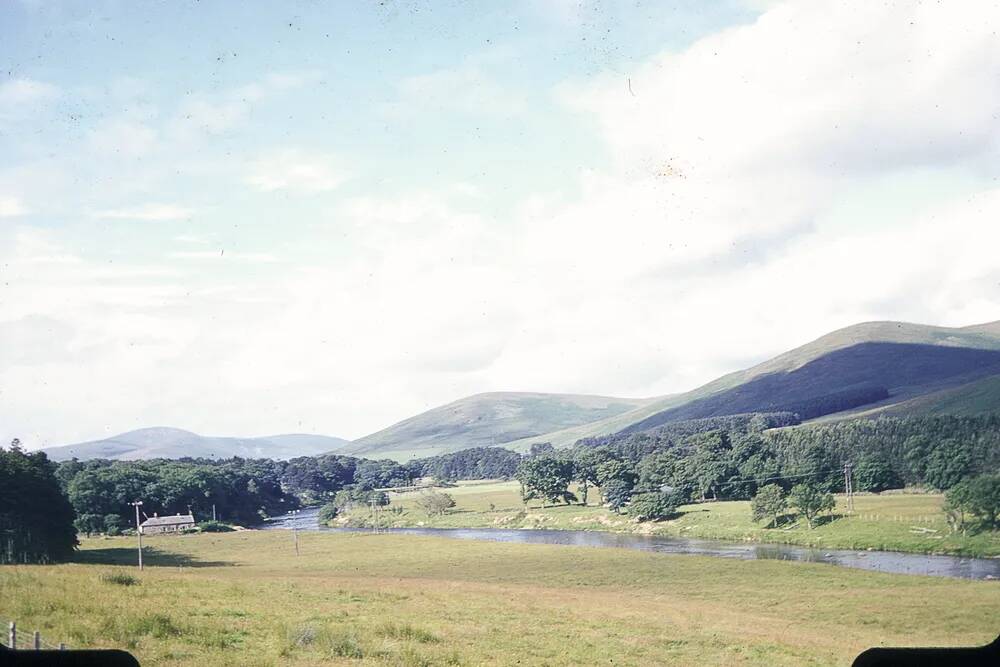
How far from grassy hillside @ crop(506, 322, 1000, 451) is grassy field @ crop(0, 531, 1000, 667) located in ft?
304

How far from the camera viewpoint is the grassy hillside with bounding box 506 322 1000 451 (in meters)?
130

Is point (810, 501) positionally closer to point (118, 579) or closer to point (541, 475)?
point (541, 475)

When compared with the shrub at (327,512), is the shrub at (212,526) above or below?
above

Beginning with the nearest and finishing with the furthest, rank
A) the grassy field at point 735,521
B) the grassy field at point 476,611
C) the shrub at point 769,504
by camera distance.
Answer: the grassy field at point 476,611, the grassy field at point 735,521, the shrub at point 769,504

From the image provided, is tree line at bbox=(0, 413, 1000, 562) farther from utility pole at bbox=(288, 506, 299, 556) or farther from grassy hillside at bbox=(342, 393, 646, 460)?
grassy hillside at bbox=(342, 393, 646, 460)

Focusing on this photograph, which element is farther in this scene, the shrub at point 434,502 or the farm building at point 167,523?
the shrub at point 434,502

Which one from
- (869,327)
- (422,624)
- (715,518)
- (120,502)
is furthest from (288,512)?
(869,327)

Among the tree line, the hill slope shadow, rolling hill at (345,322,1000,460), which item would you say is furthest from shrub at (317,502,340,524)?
the hill slope shadow

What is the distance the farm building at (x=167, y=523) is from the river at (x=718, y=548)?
788cm

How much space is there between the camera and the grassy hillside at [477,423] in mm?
70812

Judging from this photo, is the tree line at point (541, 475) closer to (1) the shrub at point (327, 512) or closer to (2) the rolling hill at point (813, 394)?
(1) the shrub at point (327, 512)

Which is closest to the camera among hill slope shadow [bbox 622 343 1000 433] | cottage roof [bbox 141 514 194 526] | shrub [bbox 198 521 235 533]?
cottage roof [bbox 141 514 194 526]

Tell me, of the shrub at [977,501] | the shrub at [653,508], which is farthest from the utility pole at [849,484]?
the shrub at [653,508]

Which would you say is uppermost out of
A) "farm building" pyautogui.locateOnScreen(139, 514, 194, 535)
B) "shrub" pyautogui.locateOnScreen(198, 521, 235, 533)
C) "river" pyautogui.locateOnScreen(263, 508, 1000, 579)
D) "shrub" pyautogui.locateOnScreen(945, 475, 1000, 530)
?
"farm building" pyautogui.locateOnScreen(139, 514, 194, 535)
